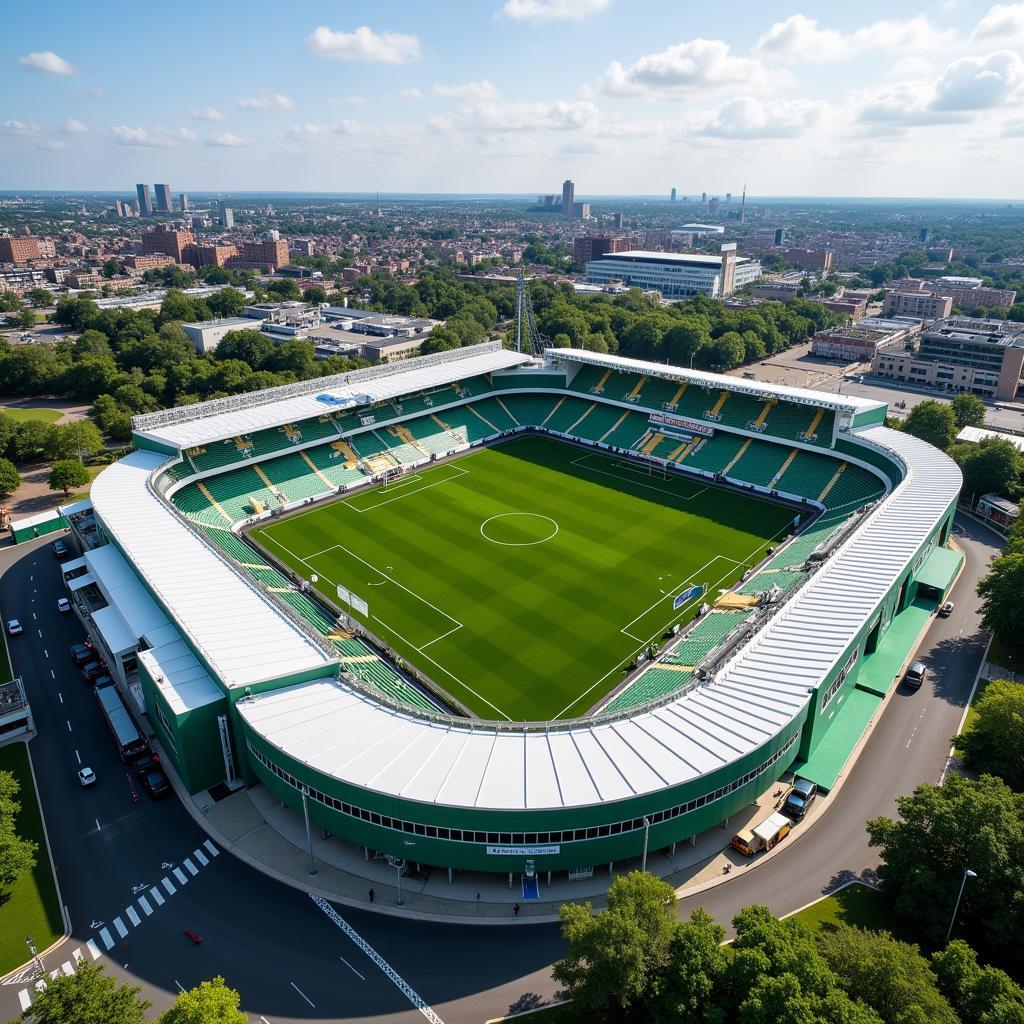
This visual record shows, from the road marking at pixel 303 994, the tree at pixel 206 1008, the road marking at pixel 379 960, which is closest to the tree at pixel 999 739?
the road marking at pixel 379 960

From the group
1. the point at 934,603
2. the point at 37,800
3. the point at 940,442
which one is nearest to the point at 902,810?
the point at 934,603

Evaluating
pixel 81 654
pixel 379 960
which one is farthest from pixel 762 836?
pixel 81 654

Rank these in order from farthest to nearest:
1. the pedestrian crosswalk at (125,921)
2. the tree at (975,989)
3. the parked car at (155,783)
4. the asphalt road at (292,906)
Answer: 1. the parked car at (155,783)
2. the pedestrian crosswalk at (125,921)
3. the asphalt road at (292,906)
4. the tree at (975,989)

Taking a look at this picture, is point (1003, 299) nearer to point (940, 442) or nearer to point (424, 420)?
point (940, 442)

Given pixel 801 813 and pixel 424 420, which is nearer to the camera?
pixel 801 813

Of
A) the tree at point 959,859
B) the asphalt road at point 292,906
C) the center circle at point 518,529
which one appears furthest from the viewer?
the center circle at point 518,529

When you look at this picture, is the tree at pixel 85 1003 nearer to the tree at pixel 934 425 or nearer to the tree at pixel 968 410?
the tree at pixel 934 425

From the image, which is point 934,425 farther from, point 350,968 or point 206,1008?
point 206,1008

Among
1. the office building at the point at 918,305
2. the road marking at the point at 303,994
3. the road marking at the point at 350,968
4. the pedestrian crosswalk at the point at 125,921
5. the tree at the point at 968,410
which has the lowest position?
the pedestrian crosswalk at the point at 125,921

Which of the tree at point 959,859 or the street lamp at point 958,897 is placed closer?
the street lamp at point 958,897
